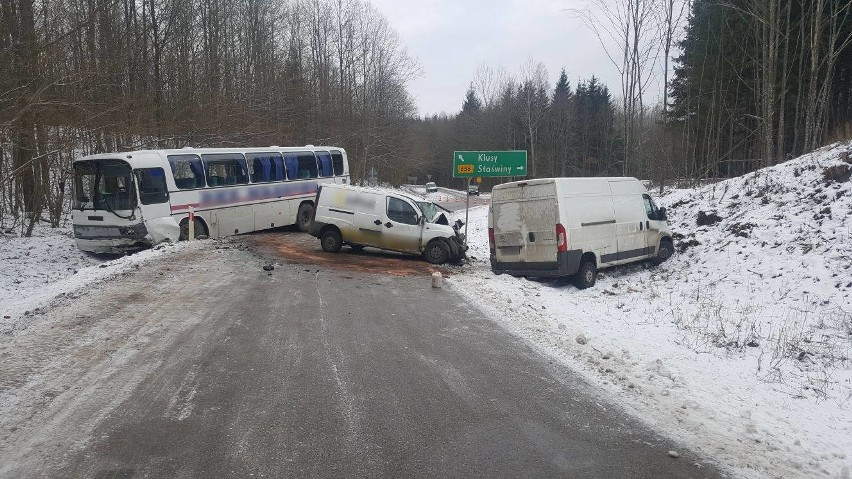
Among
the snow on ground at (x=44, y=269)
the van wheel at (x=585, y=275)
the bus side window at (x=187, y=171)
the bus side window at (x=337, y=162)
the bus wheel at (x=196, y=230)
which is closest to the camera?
the snow on ground at (x=44, y=269)

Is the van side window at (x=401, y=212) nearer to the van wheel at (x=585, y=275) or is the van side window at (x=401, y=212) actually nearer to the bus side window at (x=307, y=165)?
the van wheel at (x=585, y=275)

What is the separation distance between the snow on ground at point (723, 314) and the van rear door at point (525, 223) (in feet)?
2.16

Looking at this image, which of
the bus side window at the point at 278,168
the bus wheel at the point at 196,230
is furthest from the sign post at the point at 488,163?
the bus wheel at the point at 196,230

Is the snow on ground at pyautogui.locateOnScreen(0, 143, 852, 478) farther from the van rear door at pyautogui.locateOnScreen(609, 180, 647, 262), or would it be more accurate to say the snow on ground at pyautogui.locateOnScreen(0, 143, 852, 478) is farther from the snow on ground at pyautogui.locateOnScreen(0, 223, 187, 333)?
the van rear door at pyautogui.locateOnScreen(609, 180, 647, 262)

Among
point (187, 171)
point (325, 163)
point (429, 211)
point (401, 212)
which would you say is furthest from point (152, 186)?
point (325, 163)

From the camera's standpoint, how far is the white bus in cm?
1577

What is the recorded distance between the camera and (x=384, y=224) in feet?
52.3

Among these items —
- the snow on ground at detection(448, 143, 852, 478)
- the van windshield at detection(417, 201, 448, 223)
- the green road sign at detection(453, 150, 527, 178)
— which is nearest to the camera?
the snow on ground at detection(448, 143, 852, 478)

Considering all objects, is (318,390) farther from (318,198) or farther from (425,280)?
(318,198)

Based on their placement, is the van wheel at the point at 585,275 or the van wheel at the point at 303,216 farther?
the van wheel at the point at 303,216

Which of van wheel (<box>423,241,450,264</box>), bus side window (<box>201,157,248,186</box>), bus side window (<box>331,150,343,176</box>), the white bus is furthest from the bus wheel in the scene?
bus side window (<box>331,150,343,176</box>)

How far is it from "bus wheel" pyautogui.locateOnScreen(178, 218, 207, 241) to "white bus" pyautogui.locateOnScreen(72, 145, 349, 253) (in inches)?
1.1

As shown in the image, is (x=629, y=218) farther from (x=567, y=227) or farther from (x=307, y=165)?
(x=307, y=165)

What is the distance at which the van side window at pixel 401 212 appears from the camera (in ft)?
52.0
